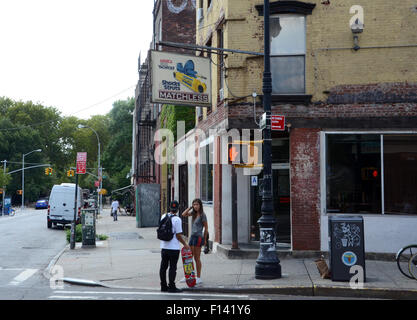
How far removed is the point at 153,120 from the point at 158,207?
8.03m

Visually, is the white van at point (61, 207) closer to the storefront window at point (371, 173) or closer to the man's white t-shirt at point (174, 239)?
the storefront window at point (371, 173)

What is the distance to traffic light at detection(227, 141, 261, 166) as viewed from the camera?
12.1 metres

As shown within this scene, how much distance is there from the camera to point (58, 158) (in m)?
94.9

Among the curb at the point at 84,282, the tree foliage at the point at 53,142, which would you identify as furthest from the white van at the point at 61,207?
the tree foliage at the point at 53,142

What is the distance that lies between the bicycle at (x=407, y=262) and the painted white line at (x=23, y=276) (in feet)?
26.4

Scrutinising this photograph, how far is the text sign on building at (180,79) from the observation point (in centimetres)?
1509

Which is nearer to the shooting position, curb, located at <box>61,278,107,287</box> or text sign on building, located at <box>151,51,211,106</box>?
curb, located at <box>61,278,107,287</box>

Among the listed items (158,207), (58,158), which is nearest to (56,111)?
(58,158)

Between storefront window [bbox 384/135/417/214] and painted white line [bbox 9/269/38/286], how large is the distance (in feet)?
30.2

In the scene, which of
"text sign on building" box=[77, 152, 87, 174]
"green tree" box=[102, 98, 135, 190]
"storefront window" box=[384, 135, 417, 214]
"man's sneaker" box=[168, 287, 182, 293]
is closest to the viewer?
"man's sneaker" box=[168, 287, 182, 293]

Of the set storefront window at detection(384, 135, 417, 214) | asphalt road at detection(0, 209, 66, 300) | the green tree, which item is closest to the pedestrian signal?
storefront window at detection(384, 135, 417, 214)

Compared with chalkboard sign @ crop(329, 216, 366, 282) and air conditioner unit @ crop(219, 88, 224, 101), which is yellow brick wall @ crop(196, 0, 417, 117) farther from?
chalkboard sign @ crop(329, 216, 366, 282)

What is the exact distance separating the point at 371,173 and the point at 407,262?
329cm

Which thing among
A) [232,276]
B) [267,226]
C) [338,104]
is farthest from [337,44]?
[232,276]
